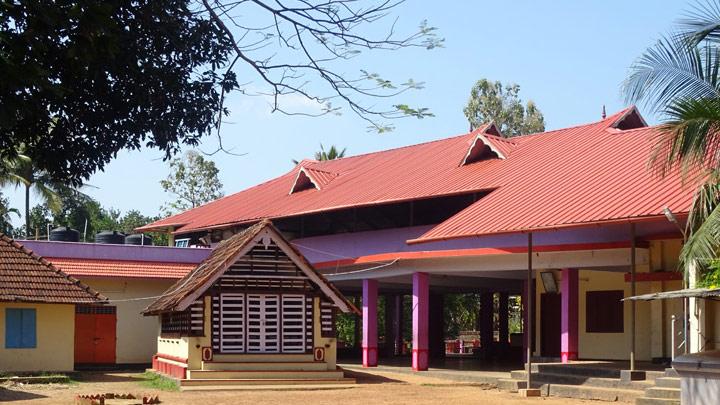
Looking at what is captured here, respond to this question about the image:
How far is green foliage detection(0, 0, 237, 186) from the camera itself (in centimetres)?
845

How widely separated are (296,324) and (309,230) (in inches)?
301

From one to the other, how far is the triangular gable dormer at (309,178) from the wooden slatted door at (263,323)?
31.2ft

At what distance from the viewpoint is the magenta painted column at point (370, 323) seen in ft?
94.0

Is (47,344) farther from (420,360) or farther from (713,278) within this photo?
(713,278)

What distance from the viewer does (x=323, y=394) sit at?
70.7 feet

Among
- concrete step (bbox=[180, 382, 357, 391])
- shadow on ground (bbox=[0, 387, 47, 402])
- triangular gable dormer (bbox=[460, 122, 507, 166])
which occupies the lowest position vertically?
concrete step (bbox=[180, 382, 357, 391])

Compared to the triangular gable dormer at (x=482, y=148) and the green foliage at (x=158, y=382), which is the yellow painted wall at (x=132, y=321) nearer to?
the green foliage at (x=158, y=382)

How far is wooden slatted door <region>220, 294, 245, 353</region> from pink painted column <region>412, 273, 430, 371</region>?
4.70m

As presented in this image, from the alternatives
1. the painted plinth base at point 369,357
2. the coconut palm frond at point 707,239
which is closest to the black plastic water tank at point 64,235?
the painted plinth base at point 369,357

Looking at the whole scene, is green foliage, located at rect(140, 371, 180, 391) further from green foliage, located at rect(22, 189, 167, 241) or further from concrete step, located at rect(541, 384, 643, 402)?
green foliage, located at rect(22, 189, 167, 241)

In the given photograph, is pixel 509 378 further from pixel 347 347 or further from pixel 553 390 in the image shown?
pixel 347 347

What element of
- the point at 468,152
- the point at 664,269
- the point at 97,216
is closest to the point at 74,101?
the point at 664,269

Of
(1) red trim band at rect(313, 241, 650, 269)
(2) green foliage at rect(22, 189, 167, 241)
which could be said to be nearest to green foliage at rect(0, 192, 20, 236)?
(2) green foliage at rect(22, 189, 167, 241)

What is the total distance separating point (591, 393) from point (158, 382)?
9621mm
